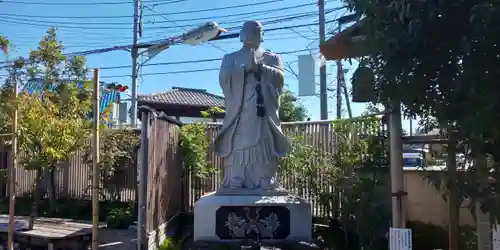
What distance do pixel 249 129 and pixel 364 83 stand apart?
4.08 m

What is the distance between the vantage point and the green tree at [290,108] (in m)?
18.3

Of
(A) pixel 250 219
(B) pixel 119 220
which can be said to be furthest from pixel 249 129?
(B) pixel 119 220

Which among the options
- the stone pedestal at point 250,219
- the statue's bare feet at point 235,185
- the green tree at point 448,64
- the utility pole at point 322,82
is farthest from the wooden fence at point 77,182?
the green tree at point 448,64

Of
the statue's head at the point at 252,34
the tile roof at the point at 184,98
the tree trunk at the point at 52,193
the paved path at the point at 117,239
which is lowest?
the paved path at the point at 117,239

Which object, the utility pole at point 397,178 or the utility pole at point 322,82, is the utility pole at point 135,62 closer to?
the utility pole at point 322,82

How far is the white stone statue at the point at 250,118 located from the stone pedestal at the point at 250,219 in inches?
16.9

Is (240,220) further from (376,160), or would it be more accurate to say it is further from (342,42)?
(342,42)

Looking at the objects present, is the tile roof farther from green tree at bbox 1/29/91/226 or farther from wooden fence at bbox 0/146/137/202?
green tree at bbox 1/29/91/226

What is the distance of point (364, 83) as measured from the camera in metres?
2.49

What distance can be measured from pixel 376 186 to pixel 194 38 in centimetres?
1070

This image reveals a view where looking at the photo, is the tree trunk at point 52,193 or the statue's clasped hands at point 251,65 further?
the tree trunk at point 52,193

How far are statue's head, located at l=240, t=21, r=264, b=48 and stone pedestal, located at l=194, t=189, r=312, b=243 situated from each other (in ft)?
7.29

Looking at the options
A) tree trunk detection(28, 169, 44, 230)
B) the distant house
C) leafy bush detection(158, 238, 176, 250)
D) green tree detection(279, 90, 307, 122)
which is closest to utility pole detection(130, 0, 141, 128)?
the distant house

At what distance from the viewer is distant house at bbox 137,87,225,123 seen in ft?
66.4
